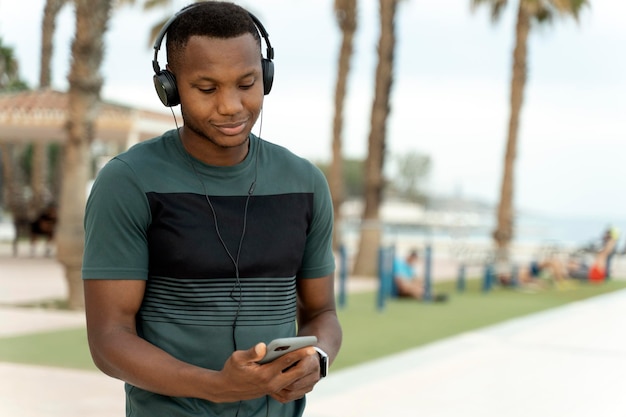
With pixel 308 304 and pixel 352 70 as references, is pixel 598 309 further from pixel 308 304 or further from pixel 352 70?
pixel 308 304

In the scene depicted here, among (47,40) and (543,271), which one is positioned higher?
(47,40)

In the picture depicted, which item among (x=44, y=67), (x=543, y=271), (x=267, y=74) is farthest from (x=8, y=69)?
(x=267, y=74)

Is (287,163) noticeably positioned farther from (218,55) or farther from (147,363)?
(147,363)

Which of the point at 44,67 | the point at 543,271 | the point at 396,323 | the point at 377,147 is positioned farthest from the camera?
the point at 44,67

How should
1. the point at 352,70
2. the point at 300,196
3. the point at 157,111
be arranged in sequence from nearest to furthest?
the point at 300,196 < the point at 352,70 < the point at 157,111

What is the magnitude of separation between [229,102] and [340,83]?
2241cm

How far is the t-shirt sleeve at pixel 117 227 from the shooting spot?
1891 mm

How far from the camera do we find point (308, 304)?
219 centimetres

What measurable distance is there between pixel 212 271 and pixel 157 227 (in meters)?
0.13

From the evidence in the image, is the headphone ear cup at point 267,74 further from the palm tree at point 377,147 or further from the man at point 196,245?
the palm tree at point 377,147

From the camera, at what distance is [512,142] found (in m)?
22.2

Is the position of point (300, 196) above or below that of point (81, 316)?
above

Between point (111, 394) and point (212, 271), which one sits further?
point (111, 394)

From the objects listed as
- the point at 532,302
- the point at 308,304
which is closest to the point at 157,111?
the point at 532,302
